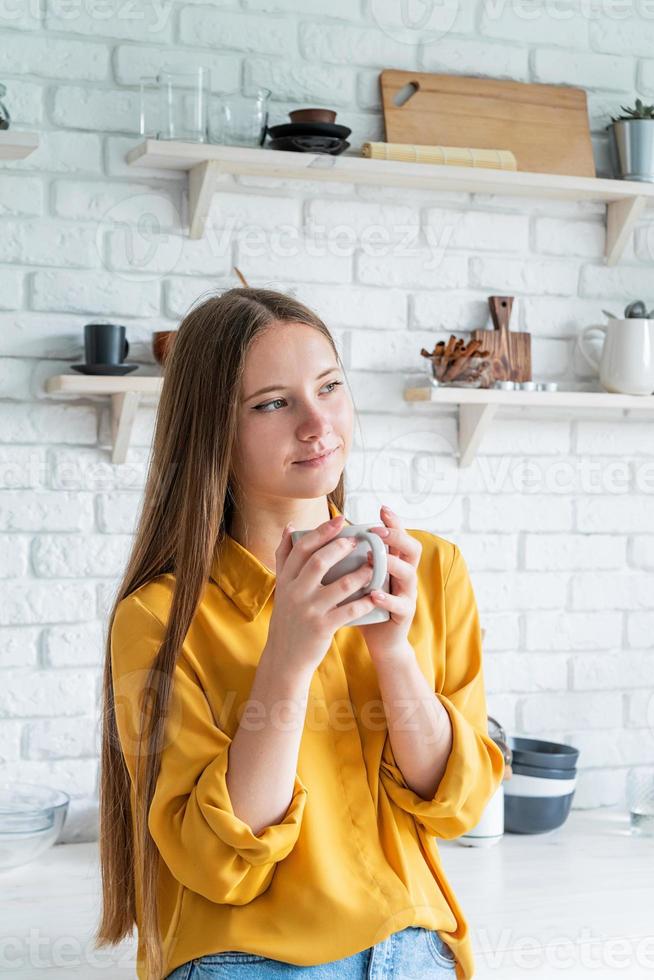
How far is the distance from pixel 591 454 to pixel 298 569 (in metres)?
1.17

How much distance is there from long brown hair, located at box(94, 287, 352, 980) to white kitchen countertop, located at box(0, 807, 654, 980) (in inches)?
8.0

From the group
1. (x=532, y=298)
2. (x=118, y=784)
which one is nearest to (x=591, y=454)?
(x=532, y=298)

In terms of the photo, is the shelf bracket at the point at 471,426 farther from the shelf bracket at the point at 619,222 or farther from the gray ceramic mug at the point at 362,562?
Result: the gray ceramic mug at the point at 362,562

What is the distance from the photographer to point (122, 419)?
175cm

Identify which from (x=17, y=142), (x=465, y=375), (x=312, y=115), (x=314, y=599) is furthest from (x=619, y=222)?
(x=314, y=599)

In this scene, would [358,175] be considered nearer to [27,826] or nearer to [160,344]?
[160,344]

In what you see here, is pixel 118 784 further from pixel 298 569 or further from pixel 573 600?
pixel 573 600

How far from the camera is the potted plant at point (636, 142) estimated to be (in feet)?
6.41

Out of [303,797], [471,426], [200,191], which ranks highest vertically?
[200,191]

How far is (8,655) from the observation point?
1.79 m

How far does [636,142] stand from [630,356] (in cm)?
36

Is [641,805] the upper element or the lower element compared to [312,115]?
lower

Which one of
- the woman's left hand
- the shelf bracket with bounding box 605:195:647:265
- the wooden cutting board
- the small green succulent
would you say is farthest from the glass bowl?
the small green succulent

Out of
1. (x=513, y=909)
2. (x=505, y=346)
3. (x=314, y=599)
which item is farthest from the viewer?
(x=505, y=346)
